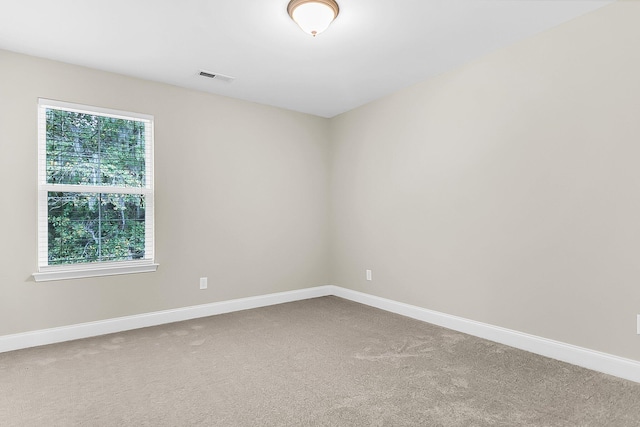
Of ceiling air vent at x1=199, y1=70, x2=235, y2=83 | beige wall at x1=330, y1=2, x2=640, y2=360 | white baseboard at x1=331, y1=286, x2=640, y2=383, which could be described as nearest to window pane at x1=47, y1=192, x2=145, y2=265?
ceiling air vent at x1=199, y1=70, x2=235, y2=83

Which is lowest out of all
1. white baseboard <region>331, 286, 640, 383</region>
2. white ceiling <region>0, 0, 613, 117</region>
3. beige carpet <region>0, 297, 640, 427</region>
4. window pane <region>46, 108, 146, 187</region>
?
beige carpet <region>0, 297, 640, 427</region>

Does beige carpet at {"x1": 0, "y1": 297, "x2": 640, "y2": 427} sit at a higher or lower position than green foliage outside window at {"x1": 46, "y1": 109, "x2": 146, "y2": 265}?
lower

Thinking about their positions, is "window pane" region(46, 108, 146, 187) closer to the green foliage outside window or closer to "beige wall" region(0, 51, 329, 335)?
the green foliage outside window

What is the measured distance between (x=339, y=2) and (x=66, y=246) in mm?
3170

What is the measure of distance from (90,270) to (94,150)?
116cm

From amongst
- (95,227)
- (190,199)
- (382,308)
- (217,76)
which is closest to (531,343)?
(382,308)

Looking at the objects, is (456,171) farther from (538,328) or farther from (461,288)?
(538,328)

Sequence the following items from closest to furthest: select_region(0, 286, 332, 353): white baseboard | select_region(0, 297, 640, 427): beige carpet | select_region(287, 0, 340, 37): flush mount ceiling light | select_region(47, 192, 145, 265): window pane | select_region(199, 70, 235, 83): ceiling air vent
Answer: select_region(0, 297, 640, 427): beige carpet
select_region(287, 0, 340, 37): flush mount ceiling light
select_region(0, 286, 332, 353): white baseboard
select_region(47, 192, 145, 265): window pane
select_region(199, 70, 235, 83): ceiling air vent

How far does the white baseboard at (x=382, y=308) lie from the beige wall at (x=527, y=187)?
0.07 m

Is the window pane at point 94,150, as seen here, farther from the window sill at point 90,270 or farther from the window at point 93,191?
the window sill at point 90,270

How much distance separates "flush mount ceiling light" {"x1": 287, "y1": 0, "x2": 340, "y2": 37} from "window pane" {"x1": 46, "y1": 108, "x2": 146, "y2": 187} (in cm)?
220

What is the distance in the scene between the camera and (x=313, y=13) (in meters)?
2.38

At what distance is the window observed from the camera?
3229 millimetres

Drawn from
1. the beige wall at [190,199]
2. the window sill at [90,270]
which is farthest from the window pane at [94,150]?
the window sill at [90,270]
